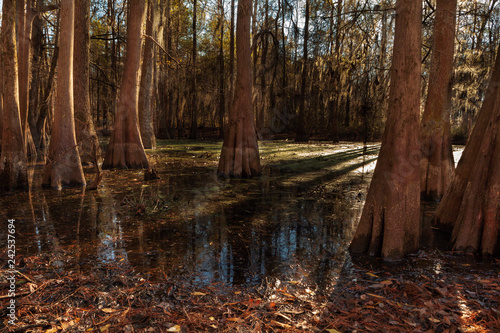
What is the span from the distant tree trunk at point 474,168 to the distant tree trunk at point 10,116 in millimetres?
8760

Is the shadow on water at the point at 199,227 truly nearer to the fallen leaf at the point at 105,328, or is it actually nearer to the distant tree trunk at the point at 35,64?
the fallen leaf at the point at 105,328

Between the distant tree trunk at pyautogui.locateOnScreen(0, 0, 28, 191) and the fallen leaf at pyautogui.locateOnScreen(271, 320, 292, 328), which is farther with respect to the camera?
the distant tree trunk at pyautogui.locateOnScreen(0, 0, 28, 191)

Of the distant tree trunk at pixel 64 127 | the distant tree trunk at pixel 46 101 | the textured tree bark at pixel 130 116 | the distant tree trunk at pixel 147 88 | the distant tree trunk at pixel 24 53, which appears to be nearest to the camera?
the distant tree trunk at pixel 64 127

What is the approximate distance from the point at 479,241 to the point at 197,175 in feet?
26.0

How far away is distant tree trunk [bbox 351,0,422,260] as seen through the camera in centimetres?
443

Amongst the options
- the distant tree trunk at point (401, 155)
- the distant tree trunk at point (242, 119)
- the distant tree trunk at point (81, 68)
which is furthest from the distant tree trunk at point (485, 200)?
the distant tree trunk at point (81, 68)

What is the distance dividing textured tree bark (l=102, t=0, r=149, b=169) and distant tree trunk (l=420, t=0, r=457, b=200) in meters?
8.59

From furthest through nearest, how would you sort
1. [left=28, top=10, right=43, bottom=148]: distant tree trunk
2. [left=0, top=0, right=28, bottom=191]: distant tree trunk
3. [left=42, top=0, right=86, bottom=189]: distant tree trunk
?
1. [left=28, top=10, right=43, bottom=148]: distant tree trunk
2. [left=42, top=0, right=86, bottom=189]: distant tree trunk
3. [left=0, top=0, right=28, bottom=191]: distant tree trunk

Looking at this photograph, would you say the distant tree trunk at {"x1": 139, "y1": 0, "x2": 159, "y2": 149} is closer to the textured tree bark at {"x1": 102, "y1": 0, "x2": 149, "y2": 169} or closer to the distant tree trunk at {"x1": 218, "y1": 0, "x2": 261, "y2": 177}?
the textured tree bark at {"x1": 102, "y1": 0, "x2": 149, "y2": 169}

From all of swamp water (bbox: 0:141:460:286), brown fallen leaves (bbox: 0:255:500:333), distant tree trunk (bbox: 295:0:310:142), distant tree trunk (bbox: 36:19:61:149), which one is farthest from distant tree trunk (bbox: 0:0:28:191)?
distant tree trunk (bbox: 295:0:310:142)

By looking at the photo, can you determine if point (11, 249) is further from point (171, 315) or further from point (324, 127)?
point (324, 127)

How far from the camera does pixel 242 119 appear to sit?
1027 cm

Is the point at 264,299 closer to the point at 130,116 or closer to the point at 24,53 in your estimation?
the point at 130,116

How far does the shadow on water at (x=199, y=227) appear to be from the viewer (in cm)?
421
